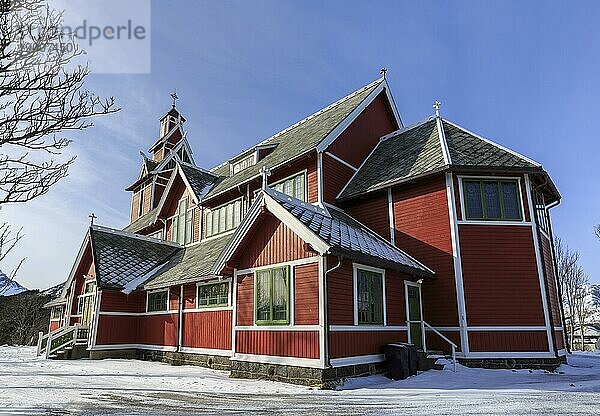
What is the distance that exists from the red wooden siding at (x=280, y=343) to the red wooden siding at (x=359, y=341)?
46cm

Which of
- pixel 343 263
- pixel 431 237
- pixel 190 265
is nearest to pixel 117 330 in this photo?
pixel 190 265

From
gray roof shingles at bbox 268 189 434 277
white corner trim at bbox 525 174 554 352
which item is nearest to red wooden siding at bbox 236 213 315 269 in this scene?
gray roof shingles at bbox 268 189 434 277

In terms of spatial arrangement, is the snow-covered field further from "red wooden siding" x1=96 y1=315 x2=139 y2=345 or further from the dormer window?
the dormer window

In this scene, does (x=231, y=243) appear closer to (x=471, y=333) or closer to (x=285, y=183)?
(x=285, y=183)

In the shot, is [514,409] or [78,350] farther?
[78,350]

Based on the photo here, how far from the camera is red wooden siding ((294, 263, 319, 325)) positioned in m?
10.8

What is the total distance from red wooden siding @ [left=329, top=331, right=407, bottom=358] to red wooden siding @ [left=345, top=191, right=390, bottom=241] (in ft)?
14.5

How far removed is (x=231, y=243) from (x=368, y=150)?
9160 mm

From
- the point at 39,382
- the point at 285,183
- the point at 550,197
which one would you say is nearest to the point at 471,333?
the point at 550,197

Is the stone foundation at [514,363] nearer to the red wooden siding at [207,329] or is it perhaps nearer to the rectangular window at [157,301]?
the red wooden siding at [207,329]

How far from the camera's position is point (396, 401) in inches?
339

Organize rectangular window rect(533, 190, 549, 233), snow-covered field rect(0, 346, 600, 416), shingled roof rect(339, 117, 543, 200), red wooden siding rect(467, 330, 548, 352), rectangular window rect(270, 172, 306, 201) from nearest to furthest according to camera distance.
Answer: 1. snow-covered field rect(0, 346, 600, 416)
2. red wooden siding rect(467, 330, 548, 352)
3. shingled roof rect(339, 117, 543, 200)
4. rectangular window rect(533, 190, 549, 233)
5. rectangular window rect(270, 172, 306, 201)

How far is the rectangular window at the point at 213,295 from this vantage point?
1541 cm

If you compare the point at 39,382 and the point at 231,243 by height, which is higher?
the point at 231,243
